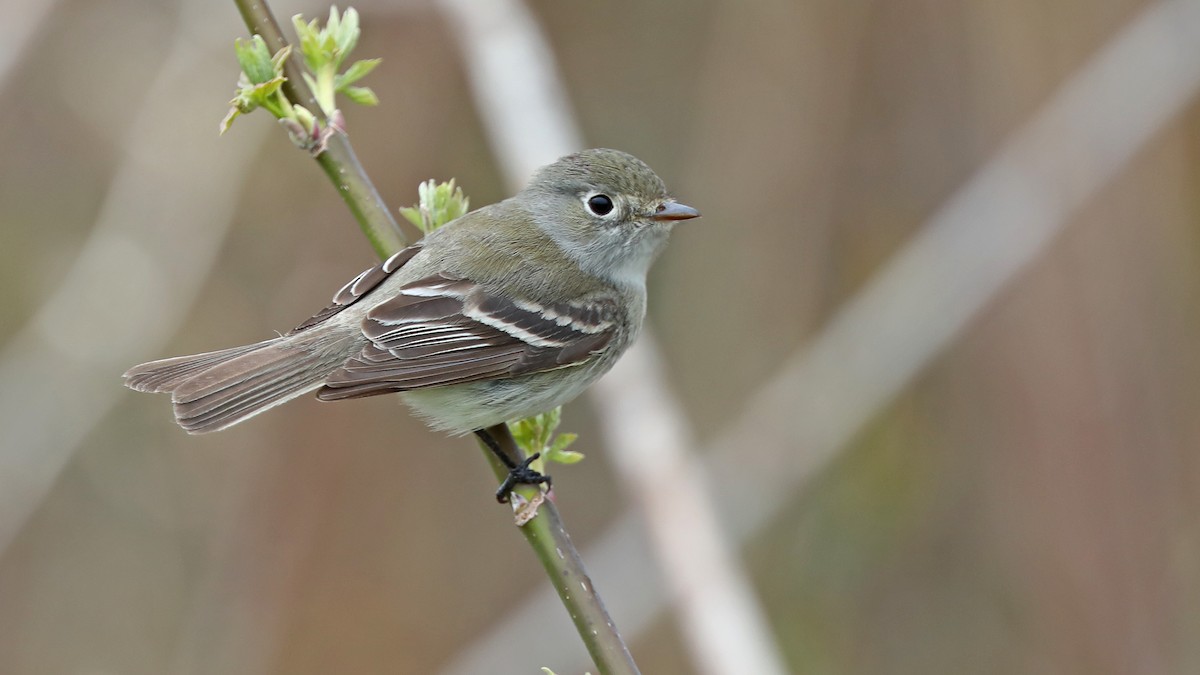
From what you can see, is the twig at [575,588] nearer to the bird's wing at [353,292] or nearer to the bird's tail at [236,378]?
the bird's tail at [236,378]

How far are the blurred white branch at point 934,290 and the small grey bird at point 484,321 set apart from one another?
131 centimetres

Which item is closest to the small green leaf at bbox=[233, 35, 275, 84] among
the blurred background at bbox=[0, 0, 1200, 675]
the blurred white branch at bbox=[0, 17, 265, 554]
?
A: the blurred white branch at bbox=[0, 17, 265, 554]

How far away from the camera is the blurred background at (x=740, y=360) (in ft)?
20.1

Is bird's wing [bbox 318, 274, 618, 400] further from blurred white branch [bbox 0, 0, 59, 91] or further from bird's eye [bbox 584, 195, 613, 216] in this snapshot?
blurred white branch [bbox 0, 0, 59, 91]

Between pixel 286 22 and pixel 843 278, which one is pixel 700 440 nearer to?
pixel 843 278

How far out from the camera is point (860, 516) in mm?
6465

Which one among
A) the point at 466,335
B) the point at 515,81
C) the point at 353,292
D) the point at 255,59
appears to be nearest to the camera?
the point at 255,59

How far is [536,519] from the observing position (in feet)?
9.60

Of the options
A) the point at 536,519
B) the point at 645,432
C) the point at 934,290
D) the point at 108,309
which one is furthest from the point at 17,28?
the point at 934,290

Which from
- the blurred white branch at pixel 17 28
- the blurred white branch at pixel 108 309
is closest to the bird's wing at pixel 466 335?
the blurred white branch at pixel 108 309

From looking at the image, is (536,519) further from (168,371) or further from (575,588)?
(168,371)

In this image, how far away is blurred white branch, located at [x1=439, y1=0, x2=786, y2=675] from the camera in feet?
12.4

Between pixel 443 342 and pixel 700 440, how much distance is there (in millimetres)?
3419

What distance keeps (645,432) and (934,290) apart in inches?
75.4
